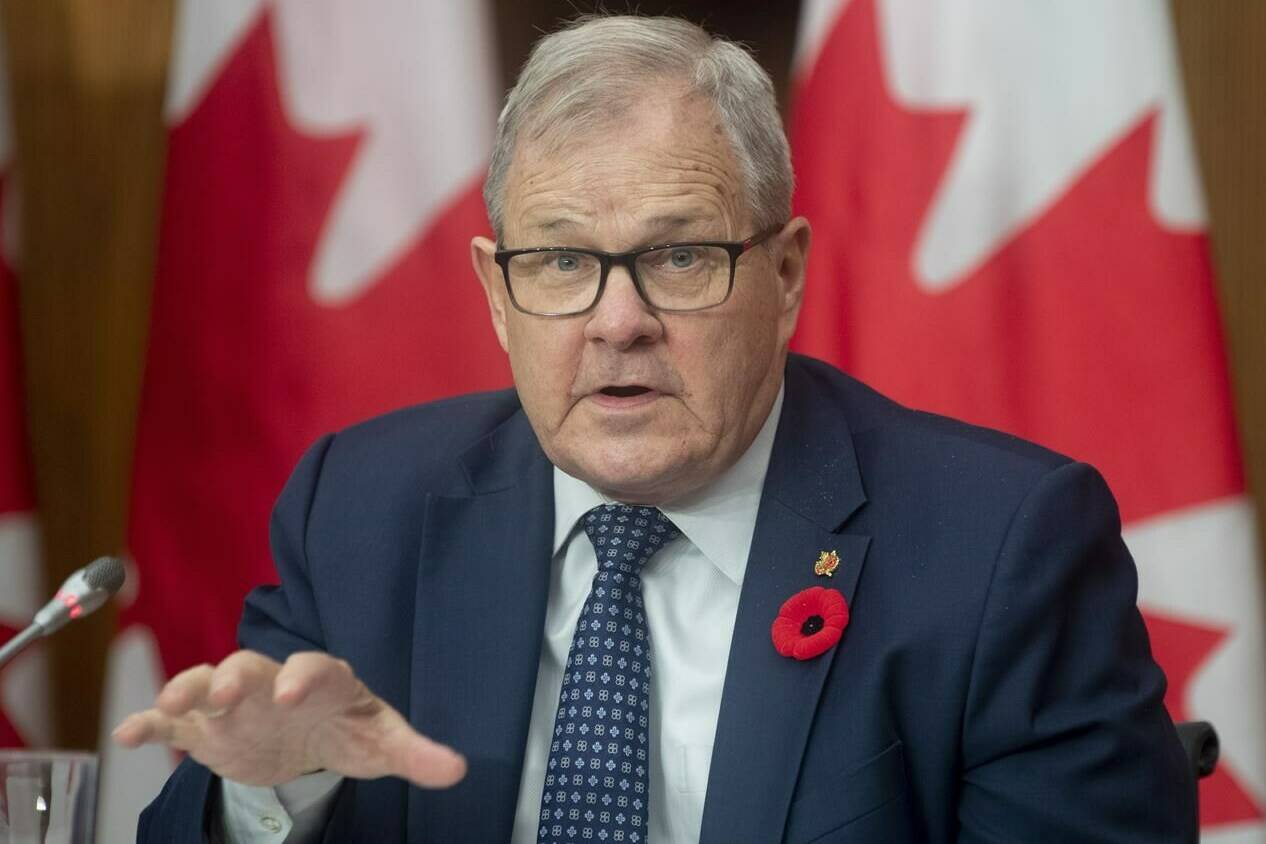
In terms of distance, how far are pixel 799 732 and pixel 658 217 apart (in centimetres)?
70

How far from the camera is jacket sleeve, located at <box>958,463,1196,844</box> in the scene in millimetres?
1898

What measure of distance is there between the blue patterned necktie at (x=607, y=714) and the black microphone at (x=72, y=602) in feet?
2.13

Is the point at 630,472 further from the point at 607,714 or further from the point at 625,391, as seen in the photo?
the point at 607,714

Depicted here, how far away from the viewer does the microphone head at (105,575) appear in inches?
65.5

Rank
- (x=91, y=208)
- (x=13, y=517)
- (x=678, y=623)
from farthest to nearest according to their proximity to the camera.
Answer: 1. (x=91, y=208)
2. (x=13, y=517)
3. (x=678, y=623)

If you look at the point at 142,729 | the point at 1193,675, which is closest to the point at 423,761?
the point at 142,729

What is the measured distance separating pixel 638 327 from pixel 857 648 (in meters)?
0.51

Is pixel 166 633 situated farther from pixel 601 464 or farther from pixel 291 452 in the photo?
pixel 601 464

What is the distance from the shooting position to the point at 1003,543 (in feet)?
6.61

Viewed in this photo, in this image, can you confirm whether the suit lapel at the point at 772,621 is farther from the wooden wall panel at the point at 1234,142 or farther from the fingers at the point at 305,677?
the wooden wall panel at the point at 1234,142

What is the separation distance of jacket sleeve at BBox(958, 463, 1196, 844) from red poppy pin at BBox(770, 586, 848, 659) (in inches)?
7.3

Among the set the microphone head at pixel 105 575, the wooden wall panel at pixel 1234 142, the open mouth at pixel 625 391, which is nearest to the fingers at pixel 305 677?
the microphone head at pixel 105 575

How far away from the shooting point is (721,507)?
220cm

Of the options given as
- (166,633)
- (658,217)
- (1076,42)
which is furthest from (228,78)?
(1076,42)
